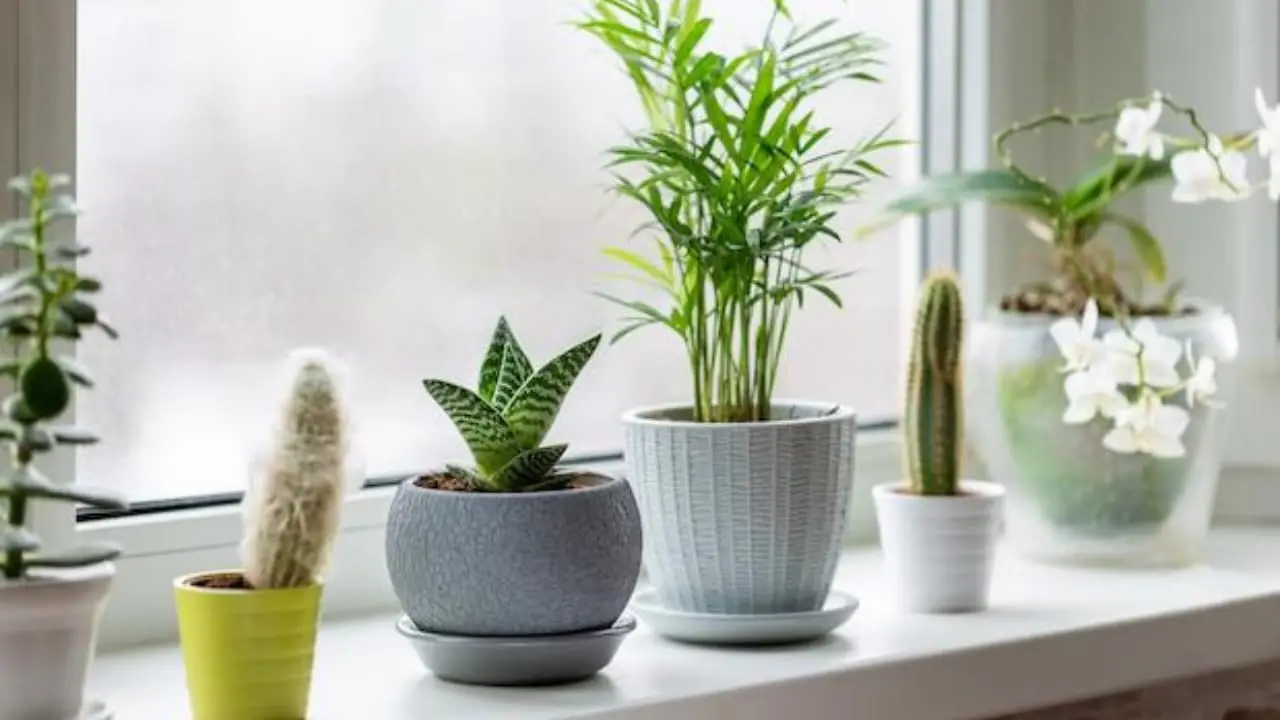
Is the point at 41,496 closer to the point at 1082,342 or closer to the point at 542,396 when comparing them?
the point at 542,396

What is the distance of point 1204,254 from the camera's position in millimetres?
1826

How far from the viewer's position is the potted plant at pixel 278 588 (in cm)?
107

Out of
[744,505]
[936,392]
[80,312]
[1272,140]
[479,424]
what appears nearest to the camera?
[80,312]

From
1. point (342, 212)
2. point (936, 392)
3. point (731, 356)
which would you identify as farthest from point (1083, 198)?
point (342, 212)

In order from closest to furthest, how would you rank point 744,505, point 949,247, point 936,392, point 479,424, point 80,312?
1. point 80,312
2. point 479,424
3. point 744,505
4. point 936,392
5. point 949,247

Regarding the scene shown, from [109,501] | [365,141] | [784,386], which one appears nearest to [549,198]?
[365,141]

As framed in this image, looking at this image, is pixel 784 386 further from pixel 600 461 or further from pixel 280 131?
pixel 280 131

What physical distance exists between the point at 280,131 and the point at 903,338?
65 cm

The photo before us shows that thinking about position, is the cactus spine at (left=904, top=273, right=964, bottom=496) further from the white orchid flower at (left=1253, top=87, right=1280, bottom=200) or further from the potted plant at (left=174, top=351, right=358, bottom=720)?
the potted plant at (left=174, top=351, right=358, bottom=720)

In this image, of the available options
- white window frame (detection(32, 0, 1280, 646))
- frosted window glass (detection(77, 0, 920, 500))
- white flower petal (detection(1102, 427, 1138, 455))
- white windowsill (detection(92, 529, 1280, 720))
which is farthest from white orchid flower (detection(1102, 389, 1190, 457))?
frosted window glass (detection(77, 0, 920, 500))

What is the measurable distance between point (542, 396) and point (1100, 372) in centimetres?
53

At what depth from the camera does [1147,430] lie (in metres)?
1.54

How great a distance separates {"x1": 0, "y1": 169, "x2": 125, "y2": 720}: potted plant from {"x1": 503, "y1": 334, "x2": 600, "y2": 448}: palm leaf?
27 cm

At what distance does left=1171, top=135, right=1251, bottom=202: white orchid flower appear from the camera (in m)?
1.56
